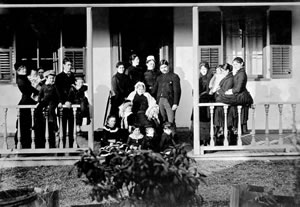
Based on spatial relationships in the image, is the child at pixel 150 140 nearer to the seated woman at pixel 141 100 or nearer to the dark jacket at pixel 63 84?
the seated woman at pixel 141 100

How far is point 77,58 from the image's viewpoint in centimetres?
1204

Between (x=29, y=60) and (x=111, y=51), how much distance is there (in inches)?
73.6

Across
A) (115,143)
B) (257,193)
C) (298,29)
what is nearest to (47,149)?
(115,143)

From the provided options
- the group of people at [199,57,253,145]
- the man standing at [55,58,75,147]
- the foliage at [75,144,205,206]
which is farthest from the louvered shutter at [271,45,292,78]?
the foliage at [75,144,205,206]

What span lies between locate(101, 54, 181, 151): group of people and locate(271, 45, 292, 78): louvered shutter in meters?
2.85

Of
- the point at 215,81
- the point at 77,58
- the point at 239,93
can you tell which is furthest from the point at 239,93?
the point at 77,58

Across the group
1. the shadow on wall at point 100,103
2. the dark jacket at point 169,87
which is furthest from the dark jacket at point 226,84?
the shadow on wall at point 100,103

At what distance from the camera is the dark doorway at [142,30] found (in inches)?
475

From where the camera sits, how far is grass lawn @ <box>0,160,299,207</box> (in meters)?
7.50

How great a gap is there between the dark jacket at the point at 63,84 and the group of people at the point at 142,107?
906 mm

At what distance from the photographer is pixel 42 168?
9352mm

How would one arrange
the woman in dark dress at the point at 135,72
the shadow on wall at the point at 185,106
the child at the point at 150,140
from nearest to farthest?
1. the child at the point at 150,140
2. the woman in dark dress at the point at 135,72
3. the shadow on wall at the point at 185,106

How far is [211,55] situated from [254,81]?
115cm

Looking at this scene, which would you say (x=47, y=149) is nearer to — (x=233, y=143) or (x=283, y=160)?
(x=233, y=143)
